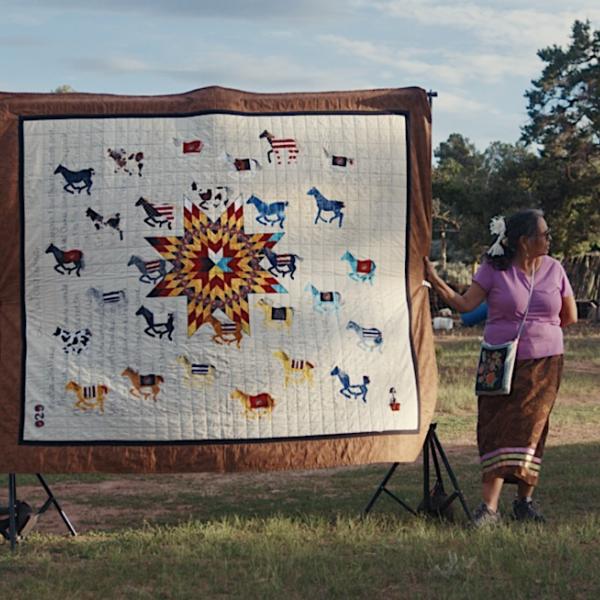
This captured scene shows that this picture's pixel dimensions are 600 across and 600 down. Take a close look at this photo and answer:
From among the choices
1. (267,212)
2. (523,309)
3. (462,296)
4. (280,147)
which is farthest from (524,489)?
(280,147)

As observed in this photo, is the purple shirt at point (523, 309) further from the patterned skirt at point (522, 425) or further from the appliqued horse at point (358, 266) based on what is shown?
the appliqued horse at point (358, 266)

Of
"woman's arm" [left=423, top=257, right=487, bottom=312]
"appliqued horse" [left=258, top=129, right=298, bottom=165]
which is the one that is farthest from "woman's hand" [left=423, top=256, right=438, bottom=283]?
"appliqued horse" [left=258, top=129, right=298, bottom=165]

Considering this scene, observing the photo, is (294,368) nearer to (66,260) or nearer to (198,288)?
(198,288)

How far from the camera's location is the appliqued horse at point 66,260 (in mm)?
6441

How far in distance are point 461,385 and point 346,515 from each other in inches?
318

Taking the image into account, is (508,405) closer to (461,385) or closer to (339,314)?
(339,314)

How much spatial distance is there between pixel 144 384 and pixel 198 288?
24.4 inches

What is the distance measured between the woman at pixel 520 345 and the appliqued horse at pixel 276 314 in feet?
2.87

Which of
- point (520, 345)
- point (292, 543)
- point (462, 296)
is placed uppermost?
point (462, 296)

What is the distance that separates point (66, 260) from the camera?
6.46 metres

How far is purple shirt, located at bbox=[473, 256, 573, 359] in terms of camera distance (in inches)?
255

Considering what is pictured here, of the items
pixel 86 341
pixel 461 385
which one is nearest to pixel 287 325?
pixel 86 341

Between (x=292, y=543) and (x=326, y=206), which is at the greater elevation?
(x=326, y=206)

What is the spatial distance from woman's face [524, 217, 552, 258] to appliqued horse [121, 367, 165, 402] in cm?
221
